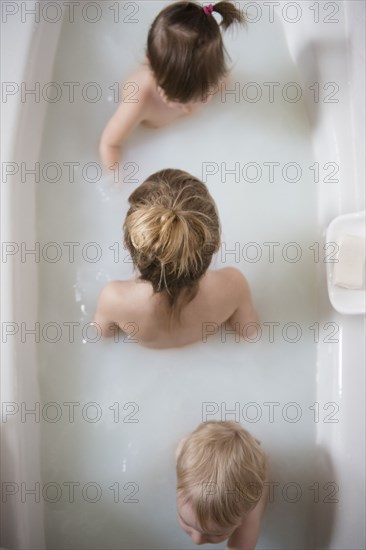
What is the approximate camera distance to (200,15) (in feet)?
3.70

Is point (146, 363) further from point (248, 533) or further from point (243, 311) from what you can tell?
point (248, 533)

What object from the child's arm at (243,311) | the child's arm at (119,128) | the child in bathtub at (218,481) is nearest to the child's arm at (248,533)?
the child in bathtub at (218,481)

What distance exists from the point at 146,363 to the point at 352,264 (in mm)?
549

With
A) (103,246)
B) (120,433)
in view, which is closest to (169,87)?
(103,246)

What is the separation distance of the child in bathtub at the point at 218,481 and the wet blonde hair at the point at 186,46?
73 cm

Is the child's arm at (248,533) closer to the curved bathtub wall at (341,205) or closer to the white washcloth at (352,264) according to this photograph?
the curved bathtub wall at (341,205)

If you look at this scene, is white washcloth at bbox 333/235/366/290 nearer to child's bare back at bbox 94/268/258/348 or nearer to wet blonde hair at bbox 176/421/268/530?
child's bare back at bbox 94/268/258/348

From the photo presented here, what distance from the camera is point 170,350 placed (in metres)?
1.40

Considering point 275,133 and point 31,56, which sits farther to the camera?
point 275,133

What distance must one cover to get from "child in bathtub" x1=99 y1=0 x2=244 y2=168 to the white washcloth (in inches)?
19.1

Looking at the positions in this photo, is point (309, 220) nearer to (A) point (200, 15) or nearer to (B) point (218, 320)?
(B) point (218, 320)

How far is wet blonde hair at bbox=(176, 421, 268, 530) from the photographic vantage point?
42.4 inches

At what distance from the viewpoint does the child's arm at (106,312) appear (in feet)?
4.09

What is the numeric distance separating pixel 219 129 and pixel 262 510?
95 cm
